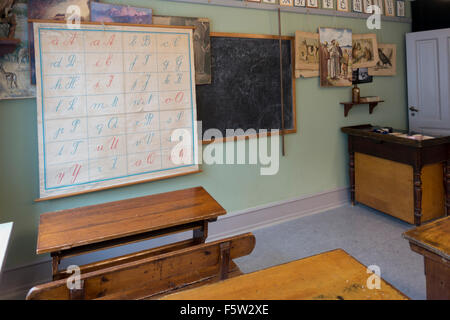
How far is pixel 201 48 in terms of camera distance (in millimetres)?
2604

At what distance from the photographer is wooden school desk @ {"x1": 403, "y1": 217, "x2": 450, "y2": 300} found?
3.92ft

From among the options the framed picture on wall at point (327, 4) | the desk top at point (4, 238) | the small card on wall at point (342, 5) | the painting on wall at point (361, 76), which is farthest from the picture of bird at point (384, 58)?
the desk top at point (4, 238)

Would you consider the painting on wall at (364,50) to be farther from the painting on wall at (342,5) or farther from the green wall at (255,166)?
the painting on wall at (342,5)

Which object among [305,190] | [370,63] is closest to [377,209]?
[305,190]

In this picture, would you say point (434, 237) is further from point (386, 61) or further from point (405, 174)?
point (386, 61)

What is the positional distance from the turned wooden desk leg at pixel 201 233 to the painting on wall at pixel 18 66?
139 centimetres

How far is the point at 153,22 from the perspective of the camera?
2.39 m

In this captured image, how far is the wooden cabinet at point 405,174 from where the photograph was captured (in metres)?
2.86

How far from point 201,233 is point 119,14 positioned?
163 centimetres

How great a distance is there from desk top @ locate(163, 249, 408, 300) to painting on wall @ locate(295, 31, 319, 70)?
95.5 inches

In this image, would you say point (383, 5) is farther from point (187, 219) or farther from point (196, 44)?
point (187, 219)

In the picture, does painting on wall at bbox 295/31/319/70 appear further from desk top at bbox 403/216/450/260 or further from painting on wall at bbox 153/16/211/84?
desk top at bbox 403/216/450/260

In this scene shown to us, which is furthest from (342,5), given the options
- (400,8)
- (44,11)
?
(44,11)

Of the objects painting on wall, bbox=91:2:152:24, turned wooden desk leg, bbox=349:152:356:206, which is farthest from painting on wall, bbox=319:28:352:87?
painting on wall, bbox=91:2:152:24
